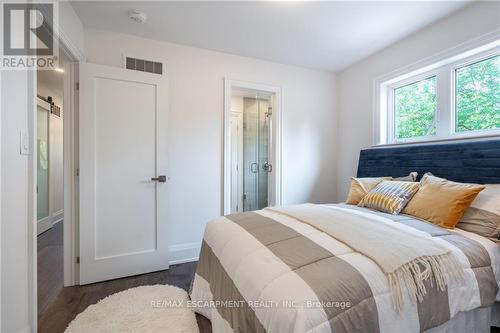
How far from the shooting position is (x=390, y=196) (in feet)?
6.38

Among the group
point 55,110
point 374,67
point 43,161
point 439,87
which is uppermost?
point 374,67

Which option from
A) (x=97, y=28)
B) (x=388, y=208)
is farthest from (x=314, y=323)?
(x=97, y=28)

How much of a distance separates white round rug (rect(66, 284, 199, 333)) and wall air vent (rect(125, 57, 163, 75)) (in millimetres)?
2205

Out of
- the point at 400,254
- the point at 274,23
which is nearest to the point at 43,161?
the point at 274,23

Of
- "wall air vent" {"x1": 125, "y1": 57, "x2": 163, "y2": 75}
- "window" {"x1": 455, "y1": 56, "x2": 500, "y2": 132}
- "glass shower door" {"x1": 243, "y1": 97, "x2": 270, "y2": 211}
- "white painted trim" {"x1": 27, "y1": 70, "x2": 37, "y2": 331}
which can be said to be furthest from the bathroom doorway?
"white painted trim" {"x1": 27, "y1": 70, "x2": 37, "y2": 331}

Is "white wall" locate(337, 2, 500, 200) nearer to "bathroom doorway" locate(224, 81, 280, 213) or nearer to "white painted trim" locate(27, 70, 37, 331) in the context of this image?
"bathroom doorway" locate(224, 81, 280, 213)

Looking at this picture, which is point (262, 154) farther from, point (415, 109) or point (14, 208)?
point (14, 208)

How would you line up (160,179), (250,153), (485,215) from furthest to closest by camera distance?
1. (250,153)
2. (160,179)
3. (485,215)

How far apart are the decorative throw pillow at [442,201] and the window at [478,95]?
768mm

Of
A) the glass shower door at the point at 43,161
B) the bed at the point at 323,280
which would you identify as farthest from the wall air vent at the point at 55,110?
the bed at the point at 323,280

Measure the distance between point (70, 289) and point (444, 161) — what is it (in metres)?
3.59

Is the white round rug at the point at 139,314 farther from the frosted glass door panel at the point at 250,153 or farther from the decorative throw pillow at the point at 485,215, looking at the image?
the frosted glass door panel at the point at 250,153

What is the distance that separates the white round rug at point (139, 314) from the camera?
5.00 feet

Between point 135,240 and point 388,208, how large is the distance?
240 cm
